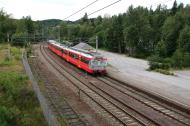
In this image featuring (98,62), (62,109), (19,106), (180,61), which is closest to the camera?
(19,106)

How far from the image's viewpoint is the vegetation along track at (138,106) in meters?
17.2

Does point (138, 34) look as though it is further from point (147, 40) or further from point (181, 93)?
point (181, 93)

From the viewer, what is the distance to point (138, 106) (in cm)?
2023

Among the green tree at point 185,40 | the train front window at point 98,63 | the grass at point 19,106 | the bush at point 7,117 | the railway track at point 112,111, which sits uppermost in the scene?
the green tree at point 185,40

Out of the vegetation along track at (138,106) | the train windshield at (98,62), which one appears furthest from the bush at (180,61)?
the vegetation along track at (138,106)

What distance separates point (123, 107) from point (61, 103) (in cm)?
465

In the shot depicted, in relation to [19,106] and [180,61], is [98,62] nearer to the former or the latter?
[19,106]

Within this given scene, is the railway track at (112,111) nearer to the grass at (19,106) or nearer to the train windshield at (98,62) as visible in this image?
the grass at (19,106)

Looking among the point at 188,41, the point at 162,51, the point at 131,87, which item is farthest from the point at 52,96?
the point at 162,51

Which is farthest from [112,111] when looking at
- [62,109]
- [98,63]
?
[98,63]

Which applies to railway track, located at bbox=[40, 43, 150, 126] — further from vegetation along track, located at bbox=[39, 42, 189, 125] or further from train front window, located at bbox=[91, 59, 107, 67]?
train front window, located at bbox=[91, 59, 107, 67]

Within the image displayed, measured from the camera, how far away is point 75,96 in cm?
2342

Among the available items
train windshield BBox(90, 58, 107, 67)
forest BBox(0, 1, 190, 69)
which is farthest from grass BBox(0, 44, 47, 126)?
forest BBox(0, 1, 190, 69)

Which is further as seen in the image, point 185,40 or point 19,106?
point 185,40
